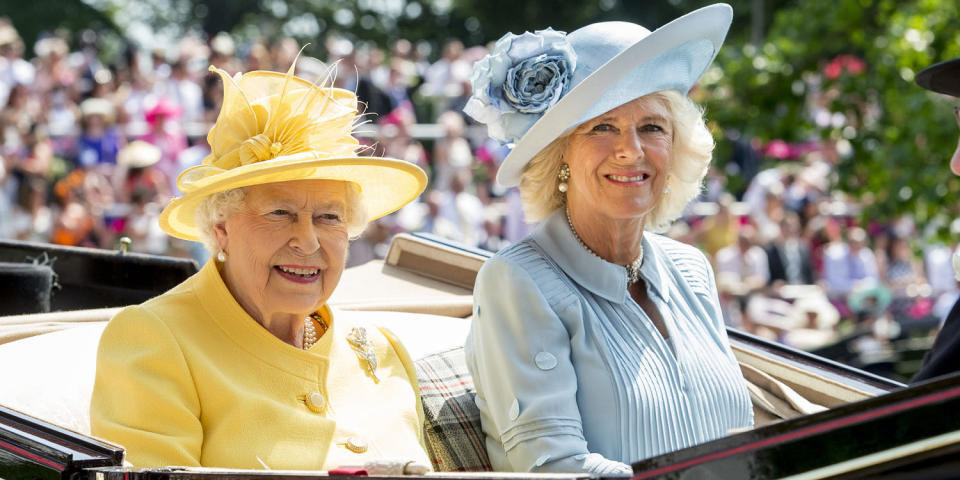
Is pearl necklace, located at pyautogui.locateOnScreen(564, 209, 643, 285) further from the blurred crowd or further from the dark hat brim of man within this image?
the blurred crowd

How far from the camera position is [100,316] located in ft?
10.7

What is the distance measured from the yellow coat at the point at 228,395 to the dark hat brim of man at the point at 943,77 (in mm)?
1377

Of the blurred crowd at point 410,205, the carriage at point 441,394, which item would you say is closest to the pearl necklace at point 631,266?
the carriage at point 441,394

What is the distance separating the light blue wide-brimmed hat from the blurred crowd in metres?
4.70

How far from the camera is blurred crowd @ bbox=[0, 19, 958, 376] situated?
8.01 metres

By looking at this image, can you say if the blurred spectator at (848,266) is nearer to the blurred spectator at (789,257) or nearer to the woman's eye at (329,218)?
the blurred spectator at (789,257)

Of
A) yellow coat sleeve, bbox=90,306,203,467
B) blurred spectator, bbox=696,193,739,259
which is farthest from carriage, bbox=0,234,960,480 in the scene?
blurred spectator, bbox=696,193,739,259

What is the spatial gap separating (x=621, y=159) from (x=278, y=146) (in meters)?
0.73

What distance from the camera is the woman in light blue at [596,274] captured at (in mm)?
2465

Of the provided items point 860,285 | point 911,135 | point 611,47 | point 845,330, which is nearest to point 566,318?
point 611,47

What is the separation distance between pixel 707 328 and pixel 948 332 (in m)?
0.54

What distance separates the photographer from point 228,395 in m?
2.39

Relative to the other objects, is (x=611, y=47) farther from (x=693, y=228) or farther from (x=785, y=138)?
(x=693, y=228)

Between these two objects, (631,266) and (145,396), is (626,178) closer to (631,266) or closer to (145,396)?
(631,266)
